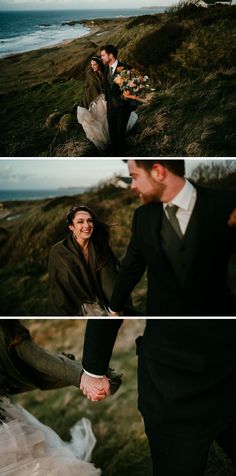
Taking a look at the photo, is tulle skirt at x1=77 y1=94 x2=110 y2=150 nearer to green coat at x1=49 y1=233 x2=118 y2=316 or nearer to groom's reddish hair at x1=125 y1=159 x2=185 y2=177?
groom's reddish hair at x1=125 y1=159 x2=185 y2=177

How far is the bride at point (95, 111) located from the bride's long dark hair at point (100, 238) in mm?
302

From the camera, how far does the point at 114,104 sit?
2877 mm

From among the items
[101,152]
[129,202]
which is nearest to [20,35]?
[101,152]

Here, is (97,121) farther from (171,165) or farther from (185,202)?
(185,202)

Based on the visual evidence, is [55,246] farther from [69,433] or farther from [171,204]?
[69,433]

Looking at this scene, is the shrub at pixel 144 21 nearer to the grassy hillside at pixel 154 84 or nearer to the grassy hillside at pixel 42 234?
the grassy hillside at pixel 154 84

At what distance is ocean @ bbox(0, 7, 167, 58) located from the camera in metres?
2.86

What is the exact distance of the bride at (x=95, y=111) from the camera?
2.85 metres

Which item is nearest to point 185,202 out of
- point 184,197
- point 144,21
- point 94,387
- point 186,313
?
point 184,197

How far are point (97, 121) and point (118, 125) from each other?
0.32 ft

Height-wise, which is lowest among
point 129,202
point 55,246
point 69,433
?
point 69,433

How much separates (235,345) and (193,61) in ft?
4.45

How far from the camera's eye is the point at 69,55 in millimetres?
2861

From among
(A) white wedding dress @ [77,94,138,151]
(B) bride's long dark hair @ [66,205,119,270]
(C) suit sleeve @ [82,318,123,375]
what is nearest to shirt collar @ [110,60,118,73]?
(A) white wedding dress @ [77,94,138,151]
